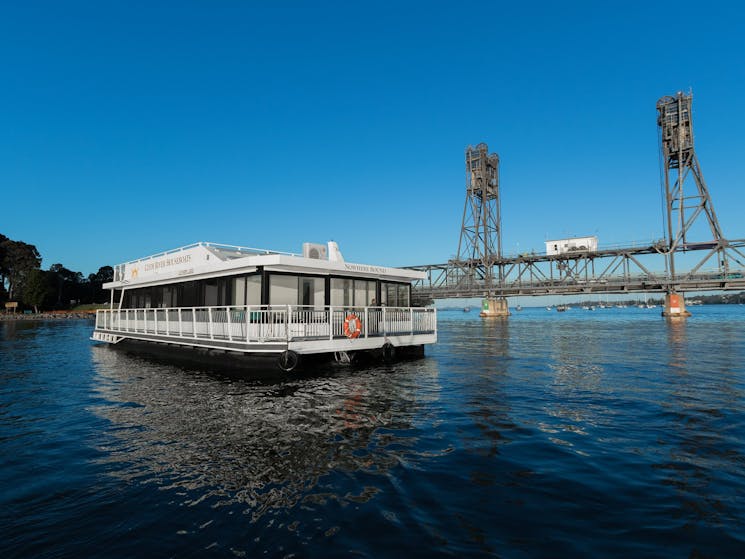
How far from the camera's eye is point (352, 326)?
1753 centimetres

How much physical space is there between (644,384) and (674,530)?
10730 mm

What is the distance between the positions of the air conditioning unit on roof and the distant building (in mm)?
76878

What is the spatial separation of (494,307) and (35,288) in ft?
339

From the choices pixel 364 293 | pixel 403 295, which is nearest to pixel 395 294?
pixel 403 295

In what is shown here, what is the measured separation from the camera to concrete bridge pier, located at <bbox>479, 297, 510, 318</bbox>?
90188 millimetres

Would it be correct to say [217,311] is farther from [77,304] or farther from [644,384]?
[77,304]

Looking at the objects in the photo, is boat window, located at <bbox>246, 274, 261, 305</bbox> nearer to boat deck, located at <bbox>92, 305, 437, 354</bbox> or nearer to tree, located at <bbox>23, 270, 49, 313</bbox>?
boat deck, located at <bbox>92, 305, 437, 354</bbox>

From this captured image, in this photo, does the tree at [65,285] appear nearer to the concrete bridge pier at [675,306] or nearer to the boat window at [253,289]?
the boat window at [253,289]

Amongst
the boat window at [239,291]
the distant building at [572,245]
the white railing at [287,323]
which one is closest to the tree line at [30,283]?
the white railing at [287,323]

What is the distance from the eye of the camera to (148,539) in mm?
4754

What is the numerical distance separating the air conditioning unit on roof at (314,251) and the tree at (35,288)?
4167 inches

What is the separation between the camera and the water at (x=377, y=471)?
4.73 m

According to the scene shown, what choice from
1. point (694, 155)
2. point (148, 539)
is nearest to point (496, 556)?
point (148, 539)

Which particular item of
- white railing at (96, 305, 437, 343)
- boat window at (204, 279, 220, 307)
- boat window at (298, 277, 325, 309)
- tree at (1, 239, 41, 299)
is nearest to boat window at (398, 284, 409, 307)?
white railing at (96, 305, 437, 343)
